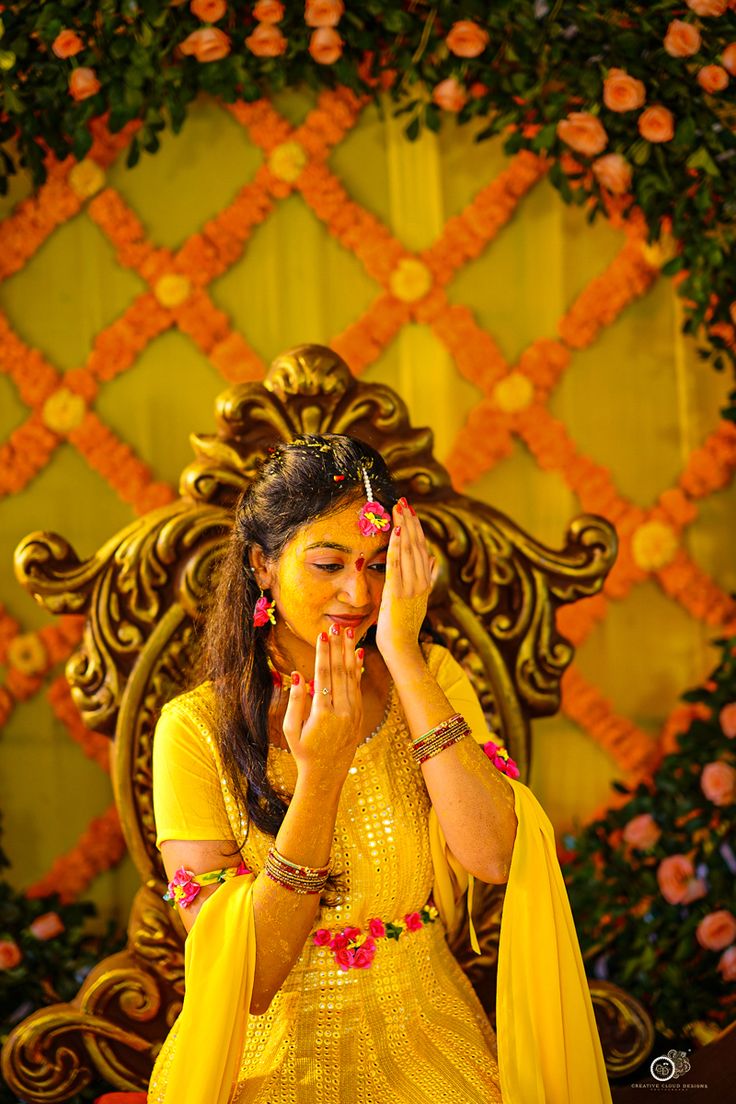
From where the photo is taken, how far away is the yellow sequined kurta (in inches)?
72.6

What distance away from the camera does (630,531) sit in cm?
331

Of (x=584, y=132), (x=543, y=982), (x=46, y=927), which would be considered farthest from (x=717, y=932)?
(x=584, y=132)

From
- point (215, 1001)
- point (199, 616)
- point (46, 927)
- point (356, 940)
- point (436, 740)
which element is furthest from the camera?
point (46, 927)

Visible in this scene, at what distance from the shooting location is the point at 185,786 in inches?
79.7

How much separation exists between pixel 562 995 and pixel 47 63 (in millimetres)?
2278

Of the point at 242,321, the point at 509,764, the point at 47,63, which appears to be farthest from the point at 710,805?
the point at 47,63

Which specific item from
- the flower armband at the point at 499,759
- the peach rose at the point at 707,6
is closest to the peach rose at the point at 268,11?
the peach rose at the point at 707,6

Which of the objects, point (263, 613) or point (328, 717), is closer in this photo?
point (328, 717)

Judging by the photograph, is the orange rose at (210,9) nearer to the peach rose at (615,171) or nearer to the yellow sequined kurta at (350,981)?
the peach rose at (615,171)

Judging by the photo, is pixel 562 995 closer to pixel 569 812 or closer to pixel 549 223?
pixel 569 812

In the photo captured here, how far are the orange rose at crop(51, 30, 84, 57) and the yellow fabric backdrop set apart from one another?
457 mm

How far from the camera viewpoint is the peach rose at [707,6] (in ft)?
9.13

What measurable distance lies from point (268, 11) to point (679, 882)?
221 cm

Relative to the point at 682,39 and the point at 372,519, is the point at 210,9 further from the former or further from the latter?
the point at 372,519
